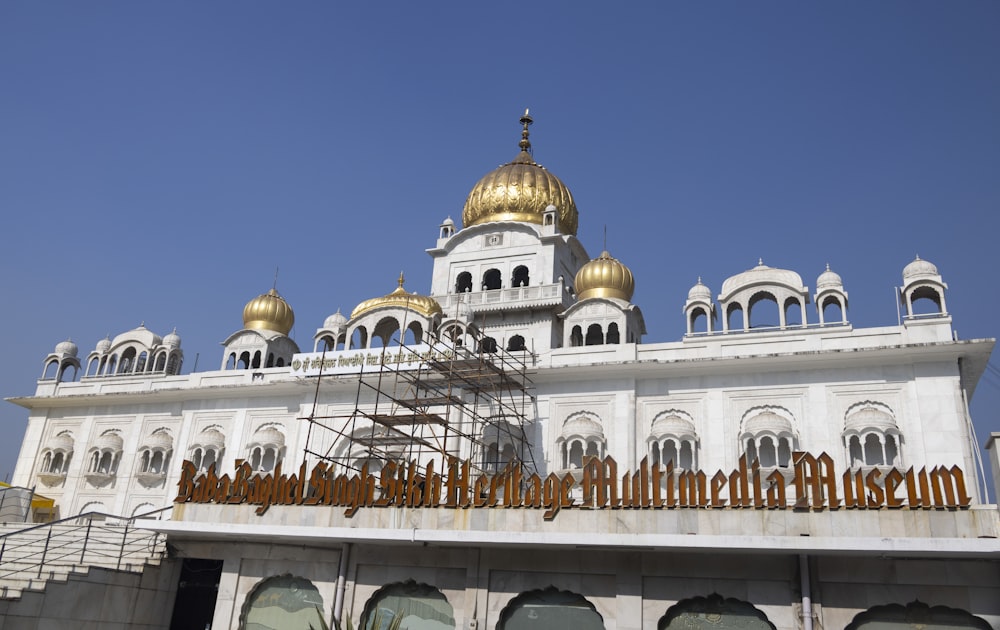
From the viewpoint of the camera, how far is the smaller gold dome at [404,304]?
3023 centimetres

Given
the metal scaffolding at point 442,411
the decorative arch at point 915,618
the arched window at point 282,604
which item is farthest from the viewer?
the metal scaffolding at point 442,411

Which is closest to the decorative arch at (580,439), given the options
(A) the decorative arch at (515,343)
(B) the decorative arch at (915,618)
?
(A) the decorative arch at (515,343)

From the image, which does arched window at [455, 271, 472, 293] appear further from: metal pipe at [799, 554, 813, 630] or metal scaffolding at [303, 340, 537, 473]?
metal pipe at [799, 554, 813, 630]

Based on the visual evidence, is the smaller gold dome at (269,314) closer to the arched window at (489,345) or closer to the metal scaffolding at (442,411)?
the metal scaffolding at (442,411)

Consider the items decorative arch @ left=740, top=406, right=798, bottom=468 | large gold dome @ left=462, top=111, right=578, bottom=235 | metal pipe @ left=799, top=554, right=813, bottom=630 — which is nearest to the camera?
metal pipe @ left=799, top=554, right=813, bottom=630

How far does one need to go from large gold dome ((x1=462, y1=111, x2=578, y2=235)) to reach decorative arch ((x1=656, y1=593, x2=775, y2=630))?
20720mm

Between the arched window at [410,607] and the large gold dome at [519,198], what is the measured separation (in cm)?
1944

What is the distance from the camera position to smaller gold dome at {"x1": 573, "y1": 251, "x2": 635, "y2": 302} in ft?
95.1

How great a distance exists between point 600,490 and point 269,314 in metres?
22.8

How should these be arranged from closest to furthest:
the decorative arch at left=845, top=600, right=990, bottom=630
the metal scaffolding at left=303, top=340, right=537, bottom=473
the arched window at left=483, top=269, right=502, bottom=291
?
the decorative arch at left=845, top=600, right=990, bottom=630 → the metal scaffolding at left=303, top=340, right=537, bottom=473 → the arched window at left=483, top=269, right=502, bottom=291

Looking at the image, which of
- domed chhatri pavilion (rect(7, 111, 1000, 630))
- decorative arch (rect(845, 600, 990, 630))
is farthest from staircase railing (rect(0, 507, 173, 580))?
decorative arch (rect(845, 600, 990, 630))

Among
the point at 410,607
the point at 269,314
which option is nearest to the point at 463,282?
the point at 269,314

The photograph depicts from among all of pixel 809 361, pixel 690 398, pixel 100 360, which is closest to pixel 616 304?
pixel 690 398

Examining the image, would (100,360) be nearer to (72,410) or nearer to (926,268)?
(72,410)
